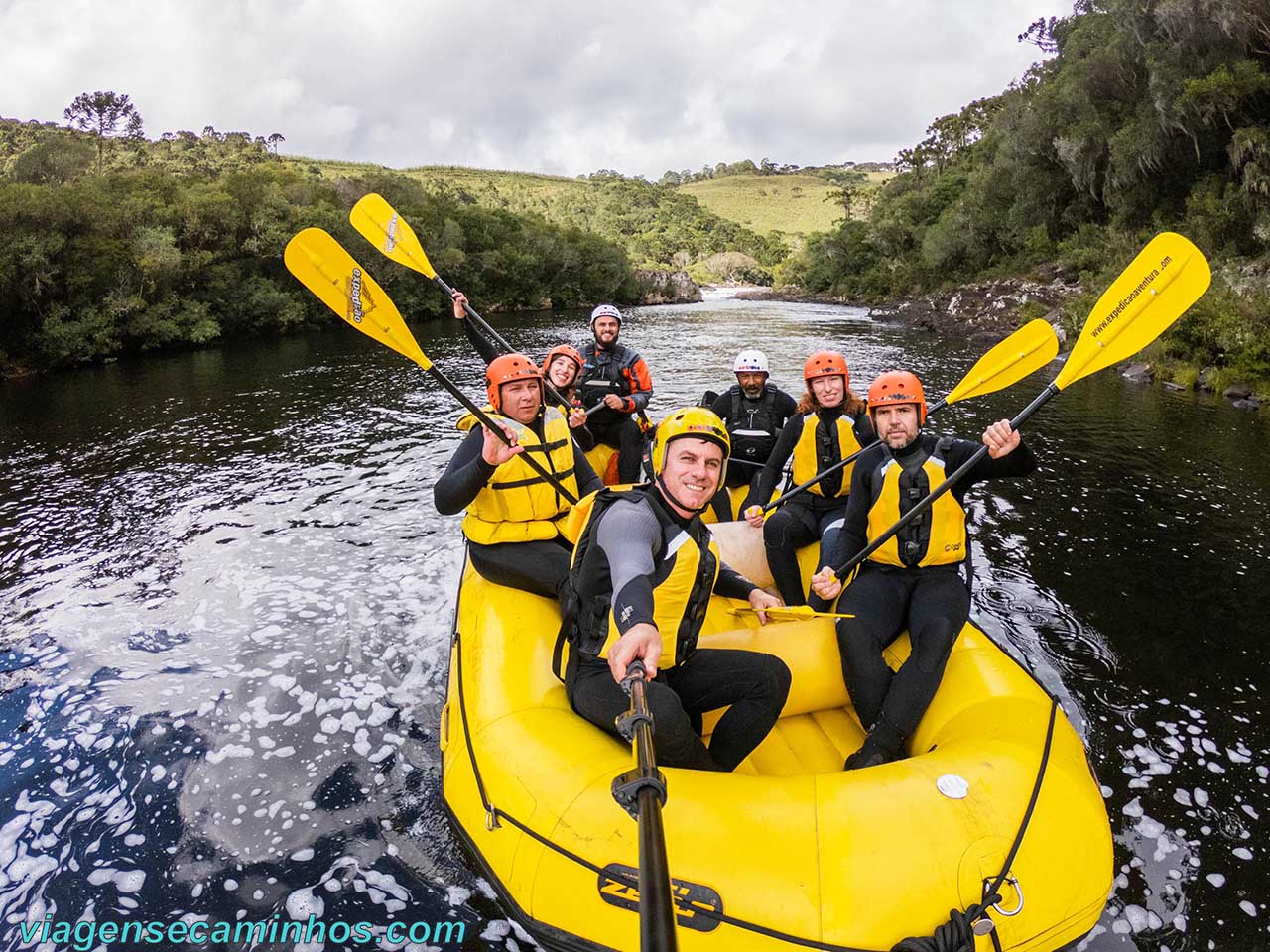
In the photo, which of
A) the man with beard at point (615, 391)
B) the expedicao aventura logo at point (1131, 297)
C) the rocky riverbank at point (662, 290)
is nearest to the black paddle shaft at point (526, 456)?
the man with beard at point (615, 391)

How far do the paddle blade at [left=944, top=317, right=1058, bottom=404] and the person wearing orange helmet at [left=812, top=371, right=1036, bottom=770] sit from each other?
1.38 meters

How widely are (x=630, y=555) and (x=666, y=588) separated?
0.88 ft

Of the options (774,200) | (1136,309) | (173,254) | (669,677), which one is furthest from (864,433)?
(774,200)

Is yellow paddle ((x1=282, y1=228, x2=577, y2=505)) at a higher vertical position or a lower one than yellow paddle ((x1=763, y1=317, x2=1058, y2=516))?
higher

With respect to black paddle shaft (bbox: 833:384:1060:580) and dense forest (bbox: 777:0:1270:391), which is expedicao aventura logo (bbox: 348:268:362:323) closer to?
black paddle shaft (bbox: 833:384:1060:580)

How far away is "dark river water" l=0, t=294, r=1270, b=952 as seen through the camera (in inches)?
124

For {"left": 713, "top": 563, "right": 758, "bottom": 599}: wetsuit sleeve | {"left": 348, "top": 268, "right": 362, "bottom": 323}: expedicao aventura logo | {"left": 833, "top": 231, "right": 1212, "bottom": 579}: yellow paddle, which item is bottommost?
{"left": 713, "top": 563, "right": 758, "bottom": 599}: wetsuit sleeve

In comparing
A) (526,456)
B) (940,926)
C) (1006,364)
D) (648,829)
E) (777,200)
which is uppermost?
(777,200)

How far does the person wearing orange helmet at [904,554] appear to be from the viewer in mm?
3352

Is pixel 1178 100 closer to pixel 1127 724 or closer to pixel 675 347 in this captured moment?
pixel 675 347

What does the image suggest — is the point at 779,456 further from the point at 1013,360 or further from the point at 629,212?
the point at 629,212

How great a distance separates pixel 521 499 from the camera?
429cm

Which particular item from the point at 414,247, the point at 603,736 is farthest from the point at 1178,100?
the point at 603,736

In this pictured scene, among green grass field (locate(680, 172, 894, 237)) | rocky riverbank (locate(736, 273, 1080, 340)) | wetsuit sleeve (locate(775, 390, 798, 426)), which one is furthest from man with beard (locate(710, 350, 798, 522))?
green grass field (locate(680, 172, 894, 237))
